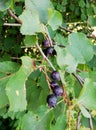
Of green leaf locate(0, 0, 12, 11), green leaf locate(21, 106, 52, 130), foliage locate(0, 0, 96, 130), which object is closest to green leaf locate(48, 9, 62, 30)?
foliage locate(0, 0, 96, 130)

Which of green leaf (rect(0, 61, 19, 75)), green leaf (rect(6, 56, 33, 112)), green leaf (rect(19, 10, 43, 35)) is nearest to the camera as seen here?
green leaf (rect(6, 56, 33, 112))

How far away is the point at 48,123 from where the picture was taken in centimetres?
90

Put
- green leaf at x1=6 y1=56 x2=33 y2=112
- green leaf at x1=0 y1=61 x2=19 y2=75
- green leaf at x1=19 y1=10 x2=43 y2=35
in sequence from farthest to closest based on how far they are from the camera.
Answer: green leaf at x1=0 y1=61 x2=19 y2=75 < green leaf at x1=19 y1=10 x2=43 y2=35 < green leaf at x1=6 y1=56 x2=33 y2=112

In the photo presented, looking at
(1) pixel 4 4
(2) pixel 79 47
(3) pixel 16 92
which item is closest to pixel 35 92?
(2) pixel 79 47

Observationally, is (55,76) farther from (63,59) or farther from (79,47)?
(79,47)

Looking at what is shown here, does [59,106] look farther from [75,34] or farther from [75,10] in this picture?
[75,10]

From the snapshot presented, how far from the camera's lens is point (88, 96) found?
85 centimetres

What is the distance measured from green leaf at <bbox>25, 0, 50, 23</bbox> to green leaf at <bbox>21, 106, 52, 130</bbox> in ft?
0.72

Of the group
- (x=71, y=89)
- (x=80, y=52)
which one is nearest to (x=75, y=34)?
(x=80, y=52)

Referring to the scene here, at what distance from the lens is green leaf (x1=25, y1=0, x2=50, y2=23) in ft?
2.99

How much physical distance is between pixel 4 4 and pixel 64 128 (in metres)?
0.33

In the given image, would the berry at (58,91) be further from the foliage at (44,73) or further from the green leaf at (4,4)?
the green leaf at (4,4)

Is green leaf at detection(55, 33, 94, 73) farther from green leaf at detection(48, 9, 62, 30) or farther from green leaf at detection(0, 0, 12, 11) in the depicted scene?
green leaf at detection(0, 0, 12, 11)

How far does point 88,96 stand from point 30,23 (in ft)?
0.67
